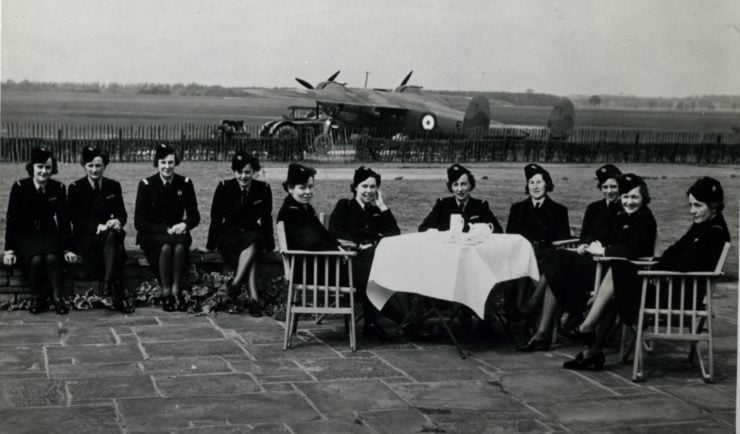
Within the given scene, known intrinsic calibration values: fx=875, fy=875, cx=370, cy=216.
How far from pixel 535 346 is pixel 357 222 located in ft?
5.19

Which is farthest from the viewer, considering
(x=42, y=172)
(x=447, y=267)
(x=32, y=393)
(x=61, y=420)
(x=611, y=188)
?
(x=42, y=172)

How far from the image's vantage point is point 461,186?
21.3ft

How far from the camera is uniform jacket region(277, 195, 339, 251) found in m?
6.09

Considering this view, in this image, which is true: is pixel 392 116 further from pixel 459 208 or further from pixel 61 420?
pixel 61 420

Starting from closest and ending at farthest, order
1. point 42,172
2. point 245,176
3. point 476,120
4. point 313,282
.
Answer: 1. point 313,282
2. point 42,172
3. point 245,176
4. point 476,120

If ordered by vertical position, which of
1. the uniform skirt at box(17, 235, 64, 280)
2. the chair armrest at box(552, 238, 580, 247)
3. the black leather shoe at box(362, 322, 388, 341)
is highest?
the chair armrest at box(552, 238, 580, 247)

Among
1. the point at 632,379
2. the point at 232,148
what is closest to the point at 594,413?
the point at 632,379

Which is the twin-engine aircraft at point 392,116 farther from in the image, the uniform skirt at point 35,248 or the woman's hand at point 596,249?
the woman's hand at point 596,249

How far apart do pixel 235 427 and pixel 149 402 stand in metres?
0.61

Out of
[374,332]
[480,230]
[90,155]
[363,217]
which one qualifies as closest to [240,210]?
[363,217]

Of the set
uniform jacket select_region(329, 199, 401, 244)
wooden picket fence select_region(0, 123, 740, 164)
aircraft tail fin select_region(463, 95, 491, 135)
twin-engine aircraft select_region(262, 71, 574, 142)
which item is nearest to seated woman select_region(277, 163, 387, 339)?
uniform jacket select_region(329, 199, 401, 244)

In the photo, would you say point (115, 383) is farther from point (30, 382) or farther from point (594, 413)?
point (594, 413)

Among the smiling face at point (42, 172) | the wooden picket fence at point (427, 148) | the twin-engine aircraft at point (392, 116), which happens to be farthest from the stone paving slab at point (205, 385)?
the twin-engine aircraft at point (392, 116)

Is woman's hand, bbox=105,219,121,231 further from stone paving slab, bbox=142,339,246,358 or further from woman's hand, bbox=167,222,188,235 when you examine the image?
stone paving slab, bbox=142,339,246,358
